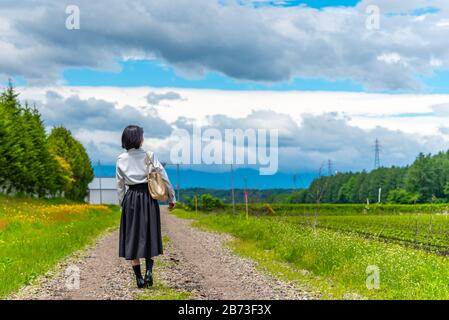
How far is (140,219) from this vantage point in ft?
35.2

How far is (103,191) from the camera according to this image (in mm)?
135000

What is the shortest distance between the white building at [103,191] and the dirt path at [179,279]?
115 meters

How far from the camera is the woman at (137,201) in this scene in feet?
34.9

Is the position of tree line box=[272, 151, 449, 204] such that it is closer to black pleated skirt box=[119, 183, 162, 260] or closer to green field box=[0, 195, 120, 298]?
green field box=[0, 195, 120, 298]

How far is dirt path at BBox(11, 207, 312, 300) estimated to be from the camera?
1031 cm

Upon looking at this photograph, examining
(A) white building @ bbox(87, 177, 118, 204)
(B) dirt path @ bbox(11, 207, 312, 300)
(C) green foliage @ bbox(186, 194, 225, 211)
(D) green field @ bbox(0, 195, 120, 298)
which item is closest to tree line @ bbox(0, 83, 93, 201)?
(C) green foliage @ bbox(186, 194, 225, 211)

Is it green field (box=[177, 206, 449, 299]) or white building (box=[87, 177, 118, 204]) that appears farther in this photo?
white building (box=[87, 177, 118, 204])

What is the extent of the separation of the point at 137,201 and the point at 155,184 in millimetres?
443

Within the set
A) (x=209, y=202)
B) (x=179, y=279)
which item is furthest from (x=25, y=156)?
(x=179, y=279)

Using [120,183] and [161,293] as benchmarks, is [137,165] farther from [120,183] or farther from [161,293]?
[161,293]

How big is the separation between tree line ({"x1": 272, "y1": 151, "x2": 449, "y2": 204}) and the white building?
34.4m
